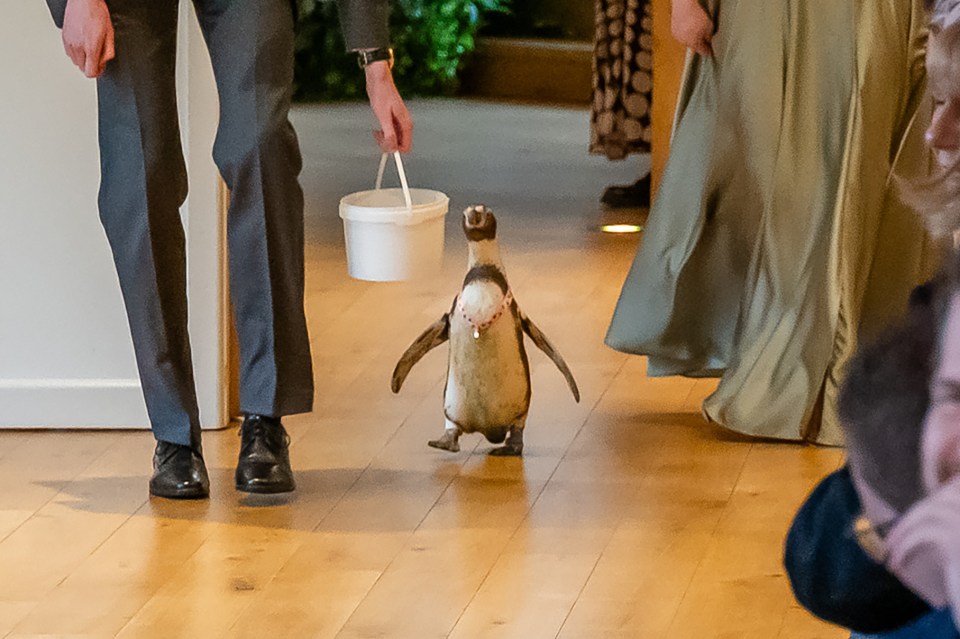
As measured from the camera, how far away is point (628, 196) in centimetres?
497

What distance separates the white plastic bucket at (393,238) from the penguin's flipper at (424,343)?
89 mm

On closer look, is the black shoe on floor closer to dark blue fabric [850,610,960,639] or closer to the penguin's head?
the penguin's head

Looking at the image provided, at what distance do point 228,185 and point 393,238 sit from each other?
0.37 meters

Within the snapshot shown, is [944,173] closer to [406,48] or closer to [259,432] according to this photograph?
[259,432]

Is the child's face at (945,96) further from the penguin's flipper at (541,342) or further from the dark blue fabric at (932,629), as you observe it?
the penguin's flipper at (541,342)

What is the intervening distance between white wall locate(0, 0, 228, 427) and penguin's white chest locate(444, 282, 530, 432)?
0.43m

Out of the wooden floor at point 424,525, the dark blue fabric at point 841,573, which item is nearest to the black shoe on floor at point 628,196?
the wooden floor at point 424,525

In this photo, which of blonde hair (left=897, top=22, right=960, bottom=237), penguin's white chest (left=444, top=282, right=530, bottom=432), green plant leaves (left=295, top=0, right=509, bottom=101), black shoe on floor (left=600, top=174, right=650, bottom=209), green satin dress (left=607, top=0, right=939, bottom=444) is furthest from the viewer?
green plant leaves (left=295, top=0, right=509, bottom=101)

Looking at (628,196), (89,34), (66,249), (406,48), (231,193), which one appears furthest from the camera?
(406,48)

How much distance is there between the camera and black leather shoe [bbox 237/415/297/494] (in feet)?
7.47

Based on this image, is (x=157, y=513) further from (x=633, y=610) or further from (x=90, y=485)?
(x=633, y=610)

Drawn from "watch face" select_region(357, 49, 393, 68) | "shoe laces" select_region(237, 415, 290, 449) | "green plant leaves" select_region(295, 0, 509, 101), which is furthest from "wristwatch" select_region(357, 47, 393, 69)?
"green plant leaves" select_region(295, 0, 509, 101)

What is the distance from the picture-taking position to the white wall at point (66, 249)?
2512 mm

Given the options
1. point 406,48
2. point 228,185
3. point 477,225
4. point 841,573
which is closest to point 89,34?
point 228,185
